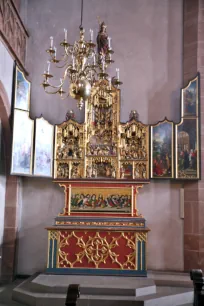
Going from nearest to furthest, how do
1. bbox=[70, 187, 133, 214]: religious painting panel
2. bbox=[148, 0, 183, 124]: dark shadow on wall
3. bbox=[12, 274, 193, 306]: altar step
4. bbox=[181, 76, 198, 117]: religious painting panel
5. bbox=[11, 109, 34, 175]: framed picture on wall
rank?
bbox=[12, 274, 193, 306]: altar step
bbox=[11, 109, 34, 175]: framed picture on wall
bbox=[70, 187, 133, 214]: religious painting panel
bbox=[181, 76, 198, 117]: religious painting panel
bbox=[148, 0, 183, 124]: dark shadow on wall

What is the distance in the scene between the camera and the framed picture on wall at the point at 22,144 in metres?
8.23

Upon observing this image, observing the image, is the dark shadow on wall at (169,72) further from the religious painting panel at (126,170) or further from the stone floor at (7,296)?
the stone floor at (7,296)

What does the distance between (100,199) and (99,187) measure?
277 millimetres

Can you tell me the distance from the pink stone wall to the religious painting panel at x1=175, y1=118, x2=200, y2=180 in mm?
528

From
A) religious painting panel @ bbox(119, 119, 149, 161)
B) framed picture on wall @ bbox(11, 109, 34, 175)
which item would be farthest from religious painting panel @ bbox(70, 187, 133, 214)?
framed picture on wall @ bbox(11, 109, 34, 175)

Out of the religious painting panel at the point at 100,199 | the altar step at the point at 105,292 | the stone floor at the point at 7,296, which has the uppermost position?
the religious painting panel at the point at 100,199

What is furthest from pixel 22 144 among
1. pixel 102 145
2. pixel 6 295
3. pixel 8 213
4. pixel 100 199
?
pixel 6 295

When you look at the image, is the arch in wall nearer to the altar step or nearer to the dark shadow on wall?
the altar step

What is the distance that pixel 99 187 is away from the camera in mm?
8875

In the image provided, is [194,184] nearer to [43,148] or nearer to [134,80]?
[134,80]

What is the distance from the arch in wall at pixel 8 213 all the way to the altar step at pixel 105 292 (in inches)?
51.4

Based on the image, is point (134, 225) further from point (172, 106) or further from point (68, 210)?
point (172, 106)

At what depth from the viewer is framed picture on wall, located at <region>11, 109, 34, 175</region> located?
8234 millimetres

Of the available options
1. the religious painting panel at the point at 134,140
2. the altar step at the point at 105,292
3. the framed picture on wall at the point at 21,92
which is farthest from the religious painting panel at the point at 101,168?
the altar step at the point at 105,292
